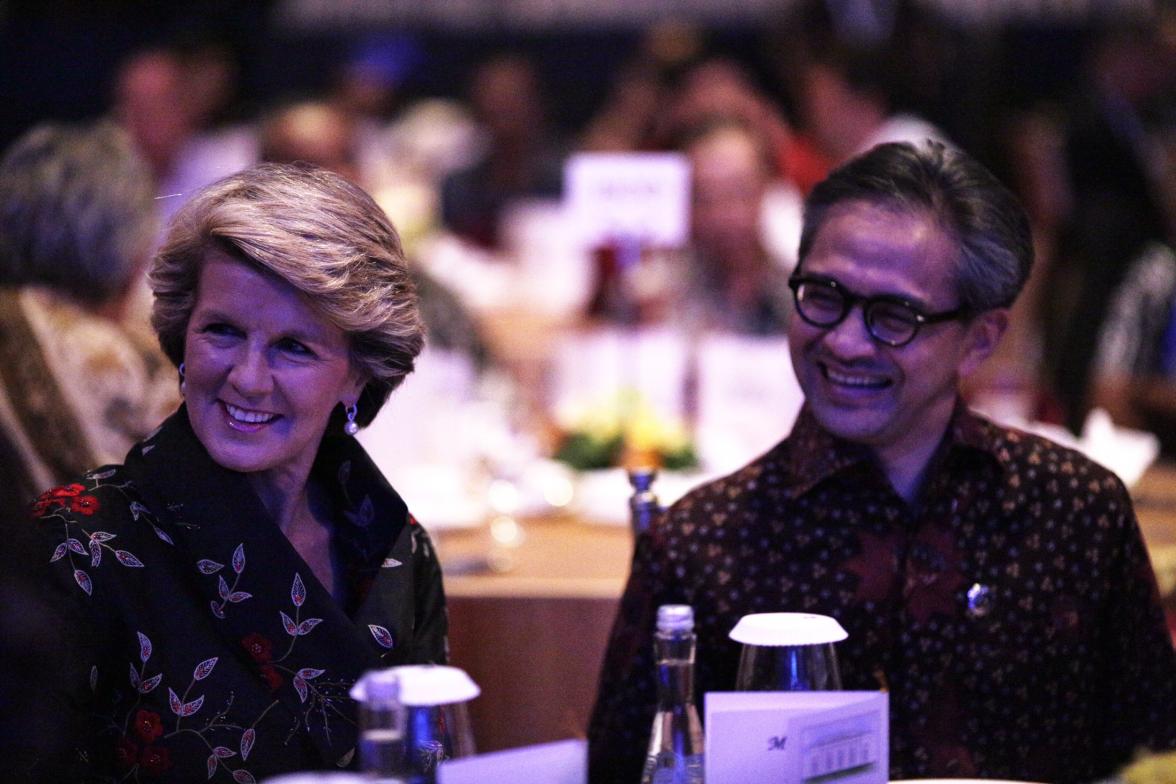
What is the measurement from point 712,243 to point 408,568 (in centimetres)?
290

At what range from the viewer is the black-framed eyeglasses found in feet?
7.37

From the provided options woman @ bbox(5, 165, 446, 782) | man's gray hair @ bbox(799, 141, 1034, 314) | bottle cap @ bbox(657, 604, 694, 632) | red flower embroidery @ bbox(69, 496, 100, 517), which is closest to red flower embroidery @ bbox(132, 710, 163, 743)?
woman @ bbox(5, 165, 446, 782)

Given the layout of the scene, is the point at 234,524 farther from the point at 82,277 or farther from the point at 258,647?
the point at 82,277

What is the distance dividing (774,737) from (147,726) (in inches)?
28.5

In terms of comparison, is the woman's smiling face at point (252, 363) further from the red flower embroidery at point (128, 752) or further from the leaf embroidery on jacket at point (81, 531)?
the red flower embroidery at point (128, 752)

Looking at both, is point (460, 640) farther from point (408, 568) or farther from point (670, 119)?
point (670, 119)

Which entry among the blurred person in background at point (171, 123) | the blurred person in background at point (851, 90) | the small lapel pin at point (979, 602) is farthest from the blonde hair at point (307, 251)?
the blurred person in background at point (171, 123)

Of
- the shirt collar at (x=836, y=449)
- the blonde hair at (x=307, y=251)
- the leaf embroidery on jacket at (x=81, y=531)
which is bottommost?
the leaf embroidery on jacket at (x=81, y=531)

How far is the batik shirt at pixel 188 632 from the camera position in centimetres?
188

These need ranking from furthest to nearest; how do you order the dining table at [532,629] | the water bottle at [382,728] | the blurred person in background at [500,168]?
Answer: the blurred person in background at [500,168], the dining table at [532,629], the water bottle at [382,728]

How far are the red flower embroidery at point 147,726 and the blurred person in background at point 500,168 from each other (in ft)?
22.2

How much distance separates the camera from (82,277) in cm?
336

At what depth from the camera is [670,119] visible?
28.2 feet

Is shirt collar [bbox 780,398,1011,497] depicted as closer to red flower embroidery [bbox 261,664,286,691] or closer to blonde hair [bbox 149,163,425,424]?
blonde hair [bbox 149,163,425,424]
